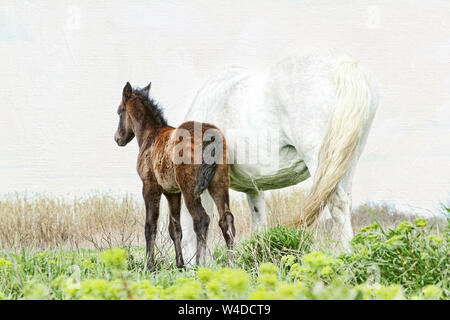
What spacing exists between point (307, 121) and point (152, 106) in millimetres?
1872

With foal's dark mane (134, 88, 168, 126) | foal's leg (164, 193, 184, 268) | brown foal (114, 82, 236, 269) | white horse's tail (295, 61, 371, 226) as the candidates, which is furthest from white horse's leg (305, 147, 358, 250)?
foal's dark mane (134, 88, 168, 126)

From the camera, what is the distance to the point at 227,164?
5430mm

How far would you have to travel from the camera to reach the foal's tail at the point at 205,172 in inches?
204

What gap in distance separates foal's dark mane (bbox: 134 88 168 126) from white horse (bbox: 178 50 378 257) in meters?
0.57

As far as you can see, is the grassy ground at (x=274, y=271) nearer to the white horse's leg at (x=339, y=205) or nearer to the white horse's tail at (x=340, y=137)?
the white horse's leg at (x=339, y=205)

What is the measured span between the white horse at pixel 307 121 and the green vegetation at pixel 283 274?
613mm

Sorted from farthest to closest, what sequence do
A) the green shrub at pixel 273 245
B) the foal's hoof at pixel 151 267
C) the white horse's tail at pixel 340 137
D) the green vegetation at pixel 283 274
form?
1. the foal's hoof at pixel 151 267
2. the white horse's tail at pixel 340 137
3. the green shrub at pixel 273 245
4. the green vegetation at pixel 283 274

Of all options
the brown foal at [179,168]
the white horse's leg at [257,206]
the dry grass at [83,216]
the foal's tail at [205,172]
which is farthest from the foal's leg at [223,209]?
the dry grass at [83,216]

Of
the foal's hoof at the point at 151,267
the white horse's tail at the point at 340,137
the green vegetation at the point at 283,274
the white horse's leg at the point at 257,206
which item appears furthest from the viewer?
the white horse's leg at the point at 257,206

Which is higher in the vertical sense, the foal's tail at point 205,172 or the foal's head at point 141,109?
the foal's head at point 141,109

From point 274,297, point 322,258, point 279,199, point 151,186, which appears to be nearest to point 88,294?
point 274,297

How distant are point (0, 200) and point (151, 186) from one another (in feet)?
18.4

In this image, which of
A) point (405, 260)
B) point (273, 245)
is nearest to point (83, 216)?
point (273, 245)
